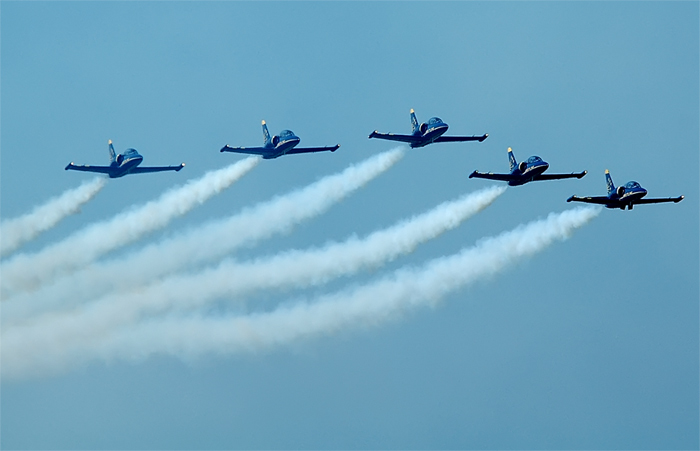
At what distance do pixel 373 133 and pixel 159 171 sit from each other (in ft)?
57.3

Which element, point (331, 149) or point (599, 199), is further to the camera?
point (331, 149)

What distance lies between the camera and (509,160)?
12412cm

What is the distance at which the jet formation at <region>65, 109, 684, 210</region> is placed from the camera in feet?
401

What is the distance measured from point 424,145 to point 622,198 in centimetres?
1633

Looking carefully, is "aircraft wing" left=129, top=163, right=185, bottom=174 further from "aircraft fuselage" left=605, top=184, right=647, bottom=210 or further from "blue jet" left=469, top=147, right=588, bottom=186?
"aircraft fuselage" left=605, top=184, right=647, bottom=210

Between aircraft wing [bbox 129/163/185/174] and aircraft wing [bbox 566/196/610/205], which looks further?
aircraft wing [bbox 129/163/185/174]

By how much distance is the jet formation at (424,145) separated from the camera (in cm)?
12238

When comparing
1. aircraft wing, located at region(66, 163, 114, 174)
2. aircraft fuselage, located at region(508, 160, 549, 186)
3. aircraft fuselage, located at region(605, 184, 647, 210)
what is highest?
aircraft wing, located at region(66, 163, 114, 174)

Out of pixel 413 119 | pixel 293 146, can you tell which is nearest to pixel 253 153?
pixel 293 146

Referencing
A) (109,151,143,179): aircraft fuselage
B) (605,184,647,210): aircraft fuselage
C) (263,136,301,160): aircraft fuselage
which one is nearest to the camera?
(605,184,647,210): aircraft fuselage

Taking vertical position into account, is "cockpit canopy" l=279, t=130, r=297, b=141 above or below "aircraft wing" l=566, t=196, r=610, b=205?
above

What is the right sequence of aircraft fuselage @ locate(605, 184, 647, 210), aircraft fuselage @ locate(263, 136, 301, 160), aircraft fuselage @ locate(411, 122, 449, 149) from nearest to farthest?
aircraft fuselage @ locate(605, 184, 647, 210)
aircraft fuselage @ locate(411, 122, 449, 149)
aircraft fuselage @ locate(263, 136, 301, 160)

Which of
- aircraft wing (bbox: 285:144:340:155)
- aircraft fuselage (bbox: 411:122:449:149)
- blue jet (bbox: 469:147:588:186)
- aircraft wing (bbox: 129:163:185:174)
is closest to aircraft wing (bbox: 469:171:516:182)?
blue jet (bbox: 469:147:588:186)

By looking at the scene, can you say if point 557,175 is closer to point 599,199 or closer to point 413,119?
point 599,199
